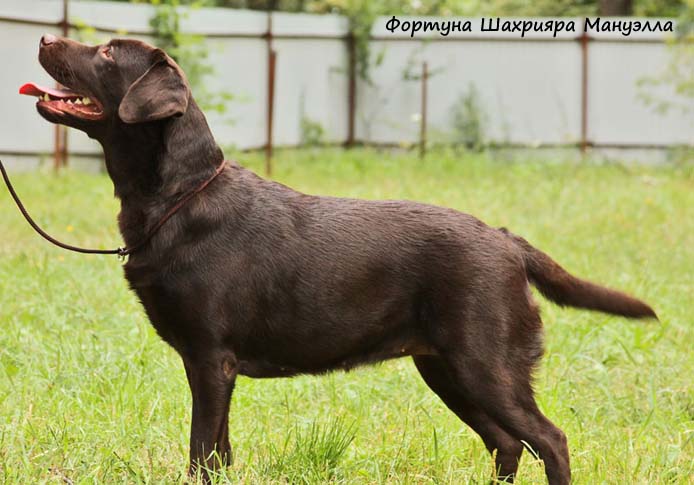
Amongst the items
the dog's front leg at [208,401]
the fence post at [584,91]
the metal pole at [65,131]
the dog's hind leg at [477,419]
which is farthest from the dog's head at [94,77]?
the fence post at [584,91]

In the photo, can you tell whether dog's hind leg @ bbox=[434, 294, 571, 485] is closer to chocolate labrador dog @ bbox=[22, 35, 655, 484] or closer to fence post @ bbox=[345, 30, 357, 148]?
chocolate labrador dog @ bbox=[22, 35, 655, 484]

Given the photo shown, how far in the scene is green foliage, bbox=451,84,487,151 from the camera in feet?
56.1

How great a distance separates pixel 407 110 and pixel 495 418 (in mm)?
14304

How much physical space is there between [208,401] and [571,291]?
4.56ft

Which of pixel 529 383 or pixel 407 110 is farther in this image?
pixel 407 110

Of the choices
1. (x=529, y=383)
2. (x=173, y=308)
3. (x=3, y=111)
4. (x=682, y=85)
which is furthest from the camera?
(x=682, y=85)

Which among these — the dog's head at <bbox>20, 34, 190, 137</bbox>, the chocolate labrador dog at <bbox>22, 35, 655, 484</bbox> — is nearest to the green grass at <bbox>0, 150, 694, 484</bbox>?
the chocolate labrador dog at <bbox>22, 35, 655, 484</bbox>

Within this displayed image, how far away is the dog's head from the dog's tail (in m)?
1.37

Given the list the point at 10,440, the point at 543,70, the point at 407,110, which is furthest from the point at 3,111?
the point at 10,440

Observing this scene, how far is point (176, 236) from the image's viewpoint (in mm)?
3566

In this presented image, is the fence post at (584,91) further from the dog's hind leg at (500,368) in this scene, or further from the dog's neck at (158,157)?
the dog's neck at (158,157)

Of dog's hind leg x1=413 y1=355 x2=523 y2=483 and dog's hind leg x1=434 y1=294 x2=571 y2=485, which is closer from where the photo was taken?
dog's hind leg x1=434 y1=294 x2=571 y2=485

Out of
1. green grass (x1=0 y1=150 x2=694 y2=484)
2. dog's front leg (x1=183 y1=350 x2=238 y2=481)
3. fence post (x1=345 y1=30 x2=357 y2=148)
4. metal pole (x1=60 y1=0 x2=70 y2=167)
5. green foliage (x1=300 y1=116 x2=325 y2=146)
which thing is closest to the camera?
dog's front leg (x1=183 y1=350 x2=238 y2=481)

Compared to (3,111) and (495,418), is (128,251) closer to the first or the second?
(495,418)
